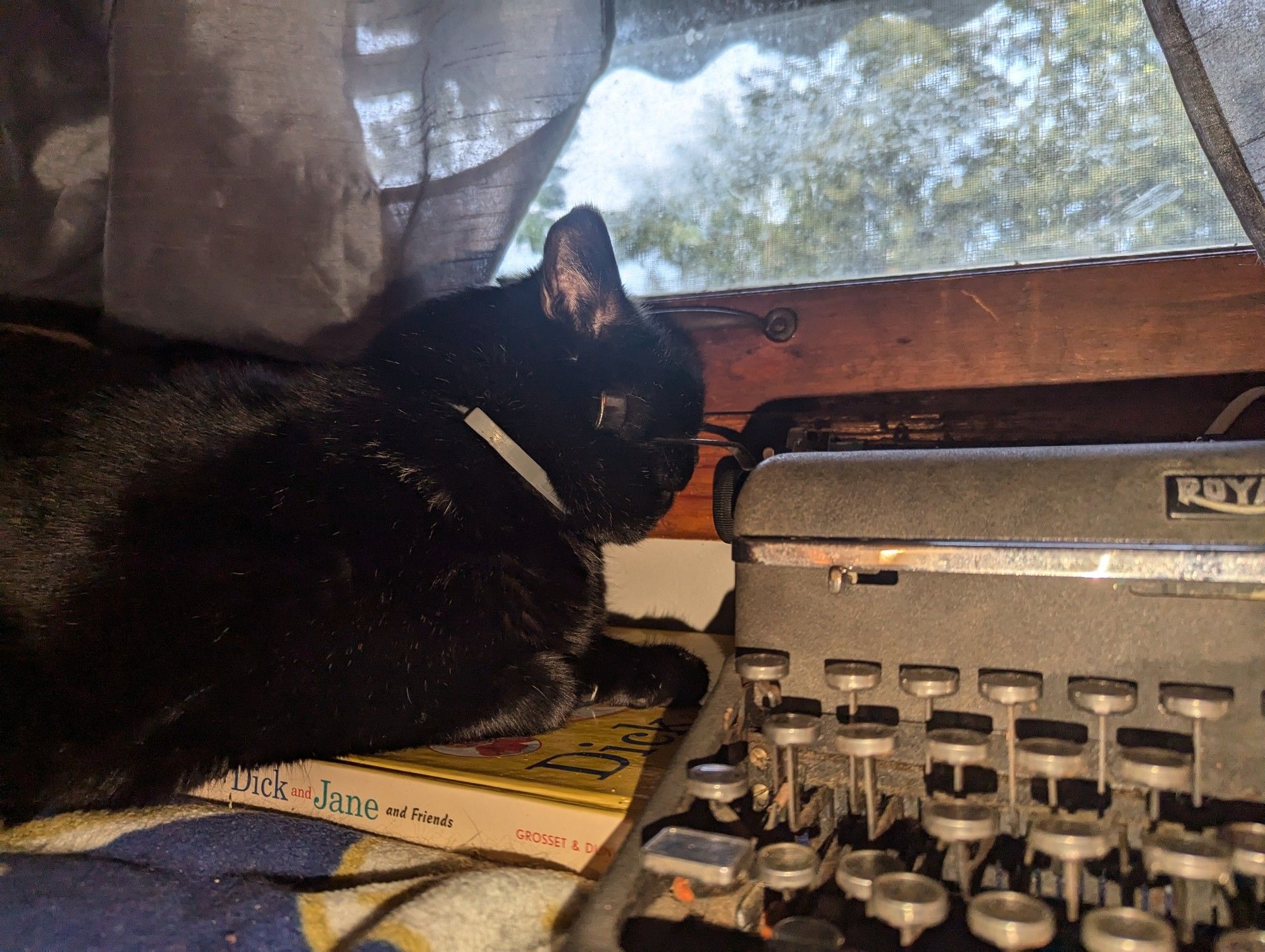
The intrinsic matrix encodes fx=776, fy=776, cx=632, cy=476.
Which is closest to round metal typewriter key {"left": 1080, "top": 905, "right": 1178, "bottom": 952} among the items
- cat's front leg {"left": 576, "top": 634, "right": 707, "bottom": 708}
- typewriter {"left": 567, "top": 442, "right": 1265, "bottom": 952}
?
typewriter {"left": 567, "top": 442, "right": 1265, "bottom": 952}

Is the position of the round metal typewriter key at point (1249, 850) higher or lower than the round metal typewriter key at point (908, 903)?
higher

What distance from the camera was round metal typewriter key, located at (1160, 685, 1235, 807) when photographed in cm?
51

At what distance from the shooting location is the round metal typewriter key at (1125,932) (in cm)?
40

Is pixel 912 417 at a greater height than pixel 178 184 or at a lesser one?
lesser

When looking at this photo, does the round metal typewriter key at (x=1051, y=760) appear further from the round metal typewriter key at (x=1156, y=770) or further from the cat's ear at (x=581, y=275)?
the cat's ear at (x=581, y=275)

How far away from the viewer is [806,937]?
1.44ft

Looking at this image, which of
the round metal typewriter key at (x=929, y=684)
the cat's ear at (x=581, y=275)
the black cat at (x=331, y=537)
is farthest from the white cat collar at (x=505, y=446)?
the round metal typewriter key at (x=929, y=684)

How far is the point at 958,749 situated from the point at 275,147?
3.91 ft

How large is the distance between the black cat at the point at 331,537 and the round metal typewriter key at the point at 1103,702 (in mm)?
506

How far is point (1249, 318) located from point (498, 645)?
97 cm

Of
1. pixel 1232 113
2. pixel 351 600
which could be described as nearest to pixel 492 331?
pixel 351 600

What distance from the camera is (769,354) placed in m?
1.17

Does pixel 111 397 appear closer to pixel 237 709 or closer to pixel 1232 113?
pixel 237 709

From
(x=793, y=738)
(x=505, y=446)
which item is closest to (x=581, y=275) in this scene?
(x=505, y=446)
